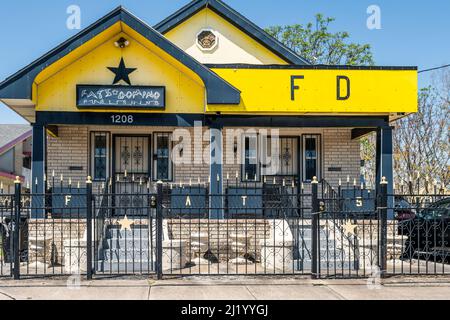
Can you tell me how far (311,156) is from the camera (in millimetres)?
16406

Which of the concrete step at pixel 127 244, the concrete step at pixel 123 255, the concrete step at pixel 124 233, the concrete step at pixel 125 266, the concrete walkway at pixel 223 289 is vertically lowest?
the concrete walkway at pixel 223 289

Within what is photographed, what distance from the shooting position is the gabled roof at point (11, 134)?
3776cm

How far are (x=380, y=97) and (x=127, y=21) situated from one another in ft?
20.8

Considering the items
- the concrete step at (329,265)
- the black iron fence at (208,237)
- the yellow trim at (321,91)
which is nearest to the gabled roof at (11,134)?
the black iron fence at (208,237)

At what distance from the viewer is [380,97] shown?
13.6 metres

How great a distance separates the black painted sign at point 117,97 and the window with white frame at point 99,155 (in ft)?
8.87

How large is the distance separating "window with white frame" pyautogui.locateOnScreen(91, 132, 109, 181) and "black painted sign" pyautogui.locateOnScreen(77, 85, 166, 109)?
270 centimetres

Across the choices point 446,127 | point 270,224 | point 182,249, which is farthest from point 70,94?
point 446,127

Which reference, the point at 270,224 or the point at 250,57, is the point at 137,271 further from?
the point at 250,57

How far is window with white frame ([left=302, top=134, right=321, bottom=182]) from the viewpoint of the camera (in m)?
16.3

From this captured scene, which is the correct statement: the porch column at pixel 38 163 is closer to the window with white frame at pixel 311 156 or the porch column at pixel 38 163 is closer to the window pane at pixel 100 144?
the window pane at pixel 100 144

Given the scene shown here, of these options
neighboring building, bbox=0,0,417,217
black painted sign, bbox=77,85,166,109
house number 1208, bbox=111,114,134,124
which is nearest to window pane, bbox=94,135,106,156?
neighboring building, bbox=0,0,417,217

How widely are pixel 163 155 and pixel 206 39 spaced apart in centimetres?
386

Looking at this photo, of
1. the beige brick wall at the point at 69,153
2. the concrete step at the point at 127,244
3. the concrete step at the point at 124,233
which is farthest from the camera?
the beige brick wall at the point at 69,153
